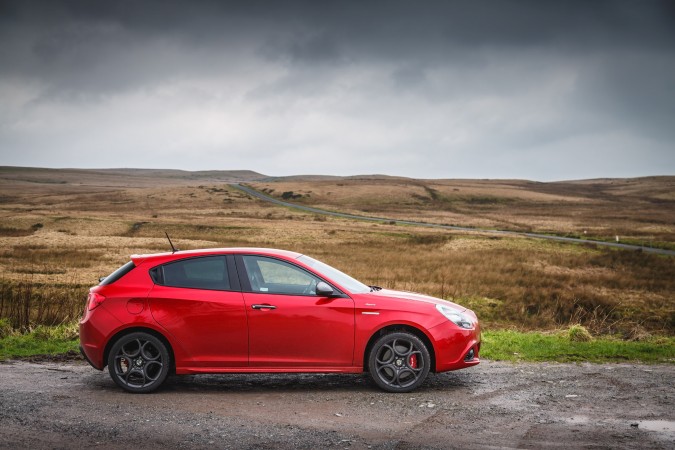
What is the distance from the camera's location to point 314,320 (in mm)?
7902

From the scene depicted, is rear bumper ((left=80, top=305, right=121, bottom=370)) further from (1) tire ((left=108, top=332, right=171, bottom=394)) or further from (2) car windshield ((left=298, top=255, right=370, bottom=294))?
(2) car windshield ((left=298, top=255, right=370, bottom=294))

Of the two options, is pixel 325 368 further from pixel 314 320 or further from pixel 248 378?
pixel 248 378

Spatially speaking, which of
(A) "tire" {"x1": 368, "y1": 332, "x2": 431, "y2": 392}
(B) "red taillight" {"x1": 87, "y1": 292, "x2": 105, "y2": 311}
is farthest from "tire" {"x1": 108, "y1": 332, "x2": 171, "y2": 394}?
(A) "tire" {"x1": 368, "y1": 332, "x2": 431, "y2": 392}

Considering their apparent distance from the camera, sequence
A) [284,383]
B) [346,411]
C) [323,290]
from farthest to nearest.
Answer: [284,383]
[323,290]
[346,411]

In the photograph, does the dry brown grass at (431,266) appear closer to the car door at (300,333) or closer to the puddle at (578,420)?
the puddle at (578,420)

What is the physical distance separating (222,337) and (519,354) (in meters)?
4.97

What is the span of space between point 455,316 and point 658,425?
255 cm

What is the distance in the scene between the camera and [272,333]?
7906 mm

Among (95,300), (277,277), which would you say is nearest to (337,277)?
(277,277)

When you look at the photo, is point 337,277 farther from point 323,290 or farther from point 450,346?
point 450,346

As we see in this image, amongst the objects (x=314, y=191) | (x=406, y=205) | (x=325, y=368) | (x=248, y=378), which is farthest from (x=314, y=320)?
(x=314, y=191)

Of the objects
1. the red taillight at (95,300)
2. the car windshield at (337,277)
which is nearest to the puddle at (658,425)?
the car windshield at (337,277)

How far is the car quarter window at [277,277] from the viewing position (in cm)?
805

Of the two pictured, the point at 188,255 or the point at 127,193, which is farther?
the point at 127,193
